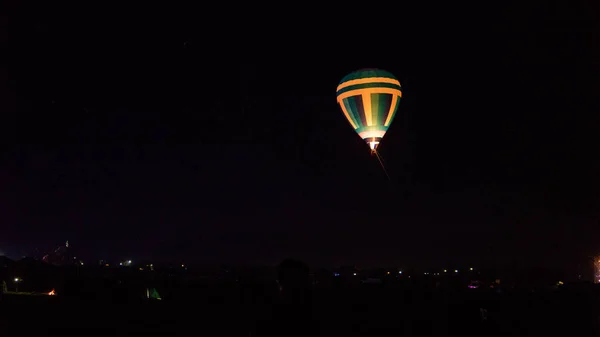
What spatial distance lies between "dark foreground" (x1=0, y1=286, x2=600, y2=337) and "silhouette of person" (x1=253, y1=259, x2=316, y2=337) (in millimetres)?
5095

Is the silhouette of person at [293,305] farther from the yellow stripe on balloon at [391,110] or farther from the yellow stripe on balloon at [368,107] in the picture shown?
the yellow stripe on balloon at [391,110]

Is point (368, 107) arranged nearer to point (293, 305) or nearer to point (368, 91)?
point (368, 91)

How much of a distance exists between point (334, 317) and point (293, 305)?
881 centimetres

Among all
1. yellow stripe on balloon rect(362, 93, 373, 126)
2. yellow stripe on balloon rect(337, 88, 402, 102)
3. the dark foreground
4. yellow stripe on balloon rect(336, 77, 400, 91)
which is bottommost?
the dark foreground

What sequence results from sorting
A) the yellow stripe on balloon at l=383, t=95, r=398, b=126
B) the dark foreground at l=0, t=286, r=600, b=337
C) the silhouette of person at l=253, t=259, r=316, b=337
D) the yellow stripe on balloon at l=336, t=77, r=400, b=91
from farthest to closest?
the yellow stripe on balloon at l=383, t=95, r=398, b=126 < the yellow stripe on balloon at l=336, t=77, r=400, b=91 < the dark foreground at l=0, t=286, r=600, b=337 < the silhouette of person at l=253, t=259, r=316, b=337

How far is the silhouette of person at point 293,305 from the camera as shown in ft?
19.0

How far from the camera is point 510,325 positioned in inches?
600

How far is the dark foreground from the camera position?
13.2 m

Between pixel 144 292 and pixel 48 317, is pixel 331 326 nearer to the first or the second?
pixel 48 317

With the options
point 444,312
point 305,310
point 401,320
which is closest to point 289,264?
point 305,310

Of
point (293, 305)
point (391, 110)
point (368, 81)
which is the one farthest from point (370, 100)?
point (293, 305)

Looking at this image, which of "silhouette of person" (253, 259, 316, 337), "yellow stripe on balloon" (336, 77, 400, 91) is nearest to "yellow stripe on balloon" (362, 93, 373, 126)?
"yellow stripe on balloon" (336, 77, 400, 91)

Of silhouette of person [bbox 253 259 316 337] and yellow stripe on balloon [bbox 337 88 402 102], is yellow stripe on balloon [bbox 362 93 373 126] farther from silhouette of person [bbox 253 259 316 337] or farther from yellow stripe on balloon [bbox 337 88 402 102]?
silhouette of person [bbox 253 259 316 337]

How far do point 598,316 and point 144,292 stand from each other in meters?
16.4
